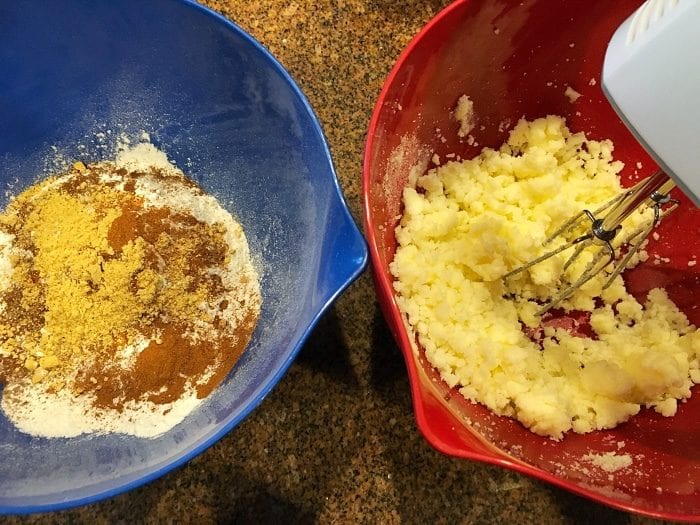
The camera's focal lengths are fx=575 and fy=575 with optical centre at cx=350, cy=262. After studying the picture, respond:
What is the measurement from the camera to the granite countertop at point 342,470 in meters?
0.82

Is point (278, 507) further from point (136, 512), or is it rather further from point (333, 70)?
point (333, 70)

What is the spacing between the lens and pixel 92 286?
0.79m

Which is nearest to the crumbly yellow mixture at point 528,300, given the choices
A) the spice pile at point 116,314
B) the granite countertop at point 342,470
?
the granite countertop at point 342,470

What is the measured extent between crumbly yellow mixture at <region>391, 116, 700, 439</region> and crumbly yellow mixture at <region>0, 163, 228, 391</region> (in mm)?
306

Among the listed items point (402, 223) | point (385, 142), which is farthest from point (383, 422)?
Answer: point (385, 142)

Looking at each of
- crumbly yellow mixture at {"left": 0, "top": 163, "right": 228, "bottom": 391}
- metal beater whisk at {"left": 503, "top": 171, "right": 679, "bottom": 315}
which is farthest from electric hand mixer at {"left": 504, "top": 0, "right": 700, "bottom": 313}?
crumbly yellow mixture at {"left": 0, "top": 163, "right": 228, "bottom": 391}

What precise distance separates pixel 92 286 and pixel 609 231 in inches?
27.4

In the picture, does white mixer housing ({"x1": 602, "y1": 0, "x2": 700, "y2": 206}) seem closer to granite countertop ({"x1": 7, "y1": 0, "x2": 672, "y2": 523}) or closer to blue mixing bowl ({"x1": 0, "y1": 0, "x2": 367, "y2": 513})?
blue mixing bowl ({"x1": 0, "y1": 0, "x2": 367, "y2": 513})

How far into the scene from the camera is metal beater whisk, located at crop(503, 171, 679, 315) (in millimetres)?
671

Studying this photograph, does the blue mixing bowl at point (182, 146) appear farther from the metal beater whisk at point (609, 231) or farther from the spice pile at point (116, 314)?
the metal beater whisk at point (609, 231)

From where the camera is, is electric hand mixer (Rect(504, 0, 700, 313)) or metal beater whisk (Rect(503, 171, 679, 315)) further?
metal beater whisk (Rect(503, 171, 679, 315))

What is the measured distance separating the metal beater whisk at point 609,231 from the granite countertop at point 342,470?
250 mm

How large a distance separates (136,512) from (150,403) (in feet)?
0.59

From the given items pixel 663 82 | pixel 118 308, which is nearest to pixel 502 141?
pixel 663 82
